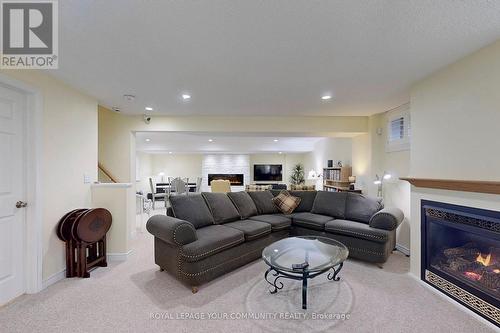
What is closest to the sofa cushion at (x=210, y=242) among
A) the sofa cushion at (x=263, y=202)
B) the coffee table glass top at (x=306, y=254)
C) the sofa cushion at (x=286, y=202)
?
the coffee table glass top at (x=306, y=254)

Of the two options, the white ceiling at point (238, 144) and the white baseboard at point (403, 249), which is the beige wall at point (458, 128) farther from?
the white ceiling at point (238, 144)

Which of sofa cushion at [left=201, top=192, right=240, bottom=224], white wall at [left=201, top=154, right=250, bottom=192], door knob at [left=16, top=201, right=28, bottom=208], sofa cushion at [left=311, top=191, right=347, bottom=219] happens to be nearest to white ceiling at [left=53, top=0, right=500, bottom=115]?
door knob at [left=16, top=201, right=28, bottom=208]

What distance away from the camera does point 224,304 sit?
217 cm

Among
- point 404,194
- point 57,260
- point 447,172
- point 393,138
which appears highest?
point 393,138

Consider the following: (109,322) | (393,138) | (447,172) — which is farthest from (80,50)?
(393,138)

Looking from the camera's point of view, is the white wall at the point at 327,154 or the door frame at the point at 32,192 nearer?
the door frame at the point at 32,192

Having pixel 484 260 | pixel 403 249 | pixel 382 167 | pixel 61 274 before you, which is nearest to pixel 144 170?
pixel 61 274

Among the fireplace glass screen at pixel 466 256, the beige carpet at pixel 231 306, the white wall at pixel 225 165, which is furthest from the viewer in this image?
the white wall at pixel 225 165

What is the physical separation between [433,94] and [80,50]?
3673 millimetres

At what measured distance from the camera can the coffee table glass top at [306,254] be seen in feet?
7.30

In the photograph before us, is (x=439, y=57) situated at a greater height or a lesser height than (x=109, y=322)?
greater

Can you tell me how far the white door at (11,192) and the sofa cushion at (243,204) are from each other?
2624mm

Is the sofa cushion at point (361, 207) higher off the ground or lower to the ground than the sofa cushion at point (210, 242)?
higher

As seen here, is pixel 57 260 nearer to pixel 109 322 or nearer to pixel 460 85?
pixel 109 322
